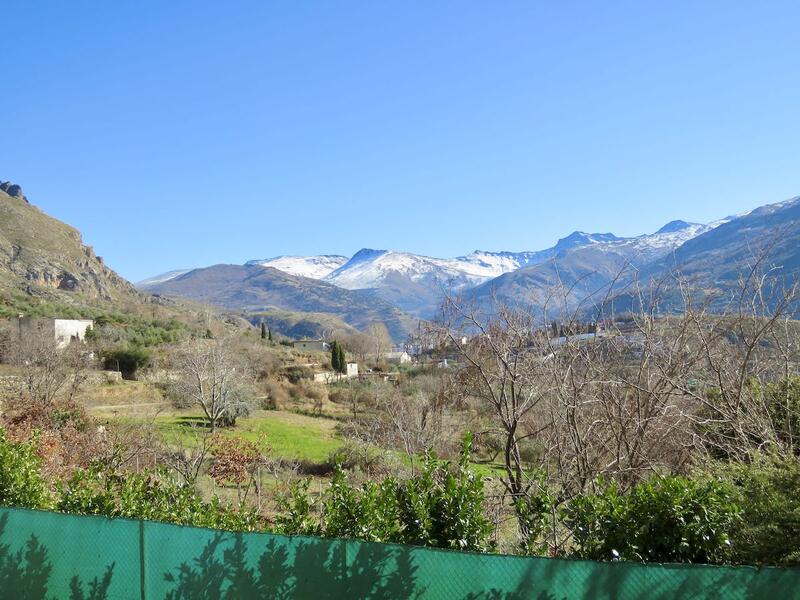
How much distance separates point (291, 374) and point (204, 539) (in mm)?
48353

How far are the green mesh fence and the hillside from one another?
52.9 m

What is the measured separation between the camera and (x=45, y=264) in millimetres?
76688

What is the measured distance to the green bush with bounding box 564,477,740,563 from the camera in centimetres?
449

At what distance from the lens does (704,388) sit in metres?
8.62

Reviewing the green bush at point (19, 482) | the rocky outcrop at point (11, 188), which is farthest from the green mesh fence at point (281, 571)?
the rocky outcrop at point (11, 188)

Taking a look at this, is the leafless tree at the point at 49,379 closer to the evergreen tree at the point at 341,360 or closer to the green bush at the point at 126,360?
the green bush at the point at 126,360

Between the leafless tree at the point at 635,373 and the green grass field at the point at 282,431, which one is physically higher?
the leafless tree at the point at 635,373

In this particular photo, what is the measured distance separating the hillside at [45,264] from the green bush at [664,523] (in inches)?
2223

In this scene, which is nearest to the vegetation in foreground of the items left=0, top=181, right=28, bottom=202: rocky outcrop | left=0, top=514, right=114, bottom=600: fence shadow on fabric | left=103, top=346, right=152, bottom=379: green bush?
left=0, top=514, right=114, bottom=600: fence shadow on fabric

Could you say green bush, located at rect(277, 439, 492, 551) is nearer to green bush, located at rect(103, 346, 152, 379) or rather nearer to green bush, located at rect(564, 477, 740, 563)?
green bush, located at rect(564, 477, 740, 563)

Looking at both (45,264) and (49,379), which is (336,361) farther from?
(45,264)

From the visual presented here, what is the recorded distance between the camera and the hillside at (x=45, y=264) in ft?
217

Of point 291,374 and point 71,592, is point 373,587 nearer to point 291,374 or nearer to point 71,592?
point 71,592

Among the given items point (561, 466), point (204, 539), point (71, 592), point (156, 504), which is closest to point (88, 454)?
point (156, 504)
